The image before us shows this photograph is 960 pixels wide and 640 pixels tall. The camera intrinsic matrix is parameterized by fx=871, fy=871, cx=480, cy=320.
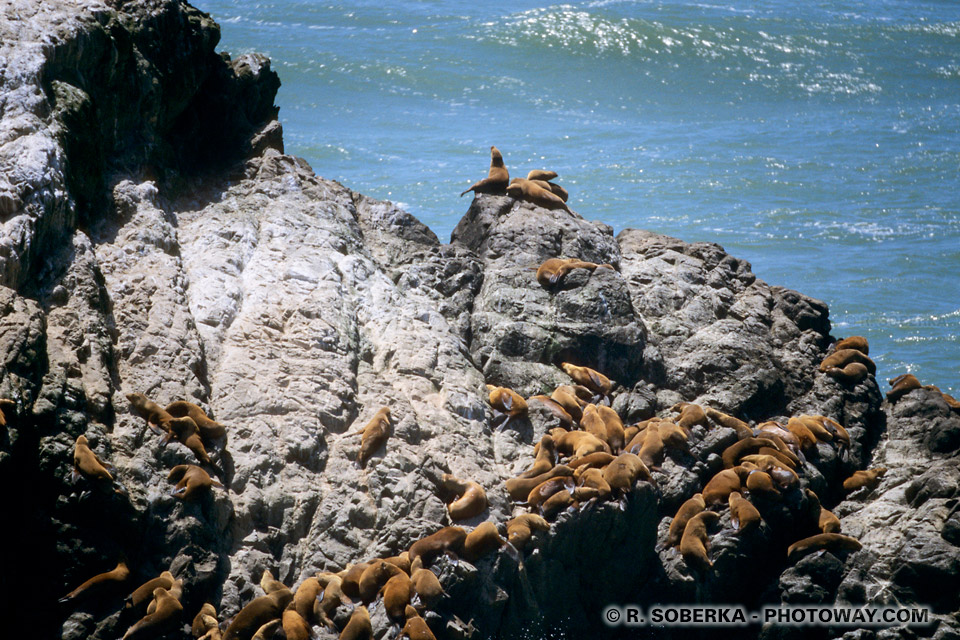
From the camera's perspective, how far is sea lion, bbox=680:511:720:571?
7258 millimetres

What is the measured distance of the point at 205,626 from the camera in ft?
19.0

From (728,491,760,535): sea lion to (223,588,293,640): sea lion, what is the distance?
149 inches

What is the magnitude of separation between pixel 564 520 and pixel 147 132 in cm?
569

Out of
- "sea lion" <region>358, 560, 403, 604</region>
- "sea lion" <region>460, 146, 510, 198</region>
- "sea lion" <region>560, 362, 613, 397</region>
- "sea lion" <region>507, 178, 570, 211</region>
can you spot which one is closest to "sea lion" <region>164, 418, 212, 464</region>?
"sea lion" <region>358, 560, 403, 604</region>

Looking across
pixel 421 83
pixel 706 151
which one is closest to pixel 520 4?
pixel 421 83

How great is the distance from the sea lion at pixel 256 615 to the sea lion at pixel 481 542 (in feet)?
4.52

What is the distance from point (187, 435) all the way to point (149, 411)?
1.08 feet

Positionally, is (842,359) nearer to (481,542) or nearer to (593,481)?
(593,481)

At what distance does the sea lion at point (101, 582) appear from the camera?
5.58 metres

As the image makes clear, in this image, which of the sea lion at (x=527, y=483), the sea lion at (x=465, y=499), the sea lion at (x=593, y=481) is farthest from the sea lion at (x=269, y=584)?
the sea lion at (x=593, y=481)

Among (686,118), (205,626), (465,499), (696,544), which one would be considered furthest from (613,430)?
(686,118)

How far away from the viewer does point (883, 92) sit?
28125 millimetres

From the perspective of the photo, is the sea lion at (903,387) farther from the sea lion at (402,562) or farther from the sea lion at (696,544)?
the sea lion at (402,562)

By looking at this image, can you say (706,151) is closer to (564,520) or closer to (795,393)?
(795,393)
